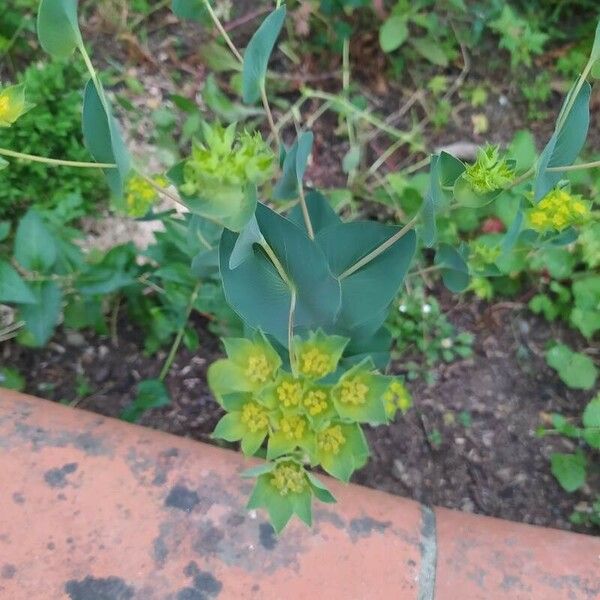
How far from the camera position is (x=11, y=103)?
731mm

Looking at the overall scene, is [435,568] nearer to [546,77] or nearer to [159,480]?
[159,480]

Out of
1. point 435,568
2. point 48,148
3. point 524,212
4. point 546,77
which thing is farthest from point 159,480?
point 546,77

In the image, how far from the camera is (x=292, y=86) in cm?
164

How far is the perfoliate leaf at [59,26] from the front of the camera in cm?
66

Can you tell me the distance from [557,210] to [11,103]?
59 cm

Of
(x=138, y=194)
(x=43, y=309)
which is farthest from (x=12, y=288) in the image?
(x=138, y=194)

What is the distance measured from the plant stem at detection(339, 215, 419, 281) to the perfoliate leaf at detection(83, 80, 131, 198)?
0.29 metres

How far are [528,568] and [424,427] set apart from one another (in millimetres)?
501

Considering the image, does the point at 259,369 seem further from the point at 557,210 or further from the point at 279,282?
the point at 557,210

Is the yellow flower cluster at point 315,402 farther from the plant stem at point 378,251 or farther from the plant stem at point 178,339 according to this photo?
the plant stem at point 178,339

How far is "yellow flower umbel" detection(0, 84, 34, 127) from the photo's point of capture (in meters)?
0.73

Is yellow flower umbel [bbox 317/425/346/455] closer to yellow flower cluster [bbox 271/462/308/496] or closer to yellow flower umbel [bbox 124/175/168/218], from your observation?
yellow flower cluster [bbox 271/462/308/496]

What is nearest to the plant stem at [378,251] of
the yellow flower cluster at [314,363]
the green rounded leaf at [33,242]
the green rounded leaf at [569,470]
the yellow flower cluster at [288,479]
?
the yellow flower cluster at [314,363]

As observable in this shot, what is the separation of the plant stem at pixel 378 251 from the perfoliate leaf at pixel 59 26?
14.3 inches
